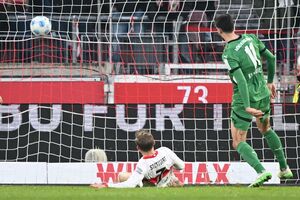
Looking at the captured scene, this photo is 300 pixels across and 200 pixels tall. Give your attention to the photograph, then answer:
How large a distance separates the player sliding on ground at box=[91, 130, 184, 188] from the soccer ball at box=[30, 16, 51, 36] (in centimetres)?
626

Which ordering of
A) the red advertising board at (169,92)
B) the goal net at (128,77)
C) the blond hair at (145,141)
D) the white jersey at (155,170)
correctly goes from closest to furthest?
the white jersey at (155,170)
the blond hair at (145,141)
the goal net at (128,77)
the red advertising board at (169,92)

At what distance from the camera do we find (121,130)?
14.7 m

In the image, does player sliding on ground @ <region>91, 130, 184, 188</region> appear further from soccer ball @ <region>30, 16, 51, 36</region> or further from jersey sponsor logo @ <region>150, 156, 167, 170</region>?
soccer ball @ <region>30, 16, 51, 36</region>

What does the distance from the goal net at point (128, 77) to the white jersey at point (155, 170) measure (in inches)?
121

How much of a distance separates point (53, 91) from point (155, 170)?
6.29m

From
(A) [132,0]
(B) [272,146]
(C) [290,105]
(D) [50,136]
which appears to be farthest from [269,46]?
(B) [272,146]

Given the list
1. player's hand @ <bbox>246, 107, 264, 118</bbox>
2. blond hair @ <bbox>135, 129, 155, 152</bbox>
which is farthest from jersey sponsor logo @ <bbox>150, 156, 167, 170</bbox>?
player's hand @ <bbox>246, 107, 264, 118</bbox>

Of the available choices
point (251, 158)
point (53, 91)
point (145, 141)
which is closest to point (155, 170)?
point (145, 141)

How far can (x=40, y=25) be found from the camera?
17.4 metres

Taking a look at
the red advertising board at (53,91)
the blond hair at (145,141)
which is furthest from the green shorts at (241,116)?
the red advertising board at (53,91)

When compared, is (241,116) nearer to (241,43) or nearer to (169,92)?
(241,43)

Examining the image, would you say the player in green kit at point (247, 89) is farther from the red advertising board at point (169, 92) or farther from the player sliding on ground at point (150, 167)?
the red advertising board at point (169, 92)

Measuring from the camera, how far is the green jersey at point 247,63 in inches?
438

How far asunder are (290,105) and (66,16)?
234 inches
